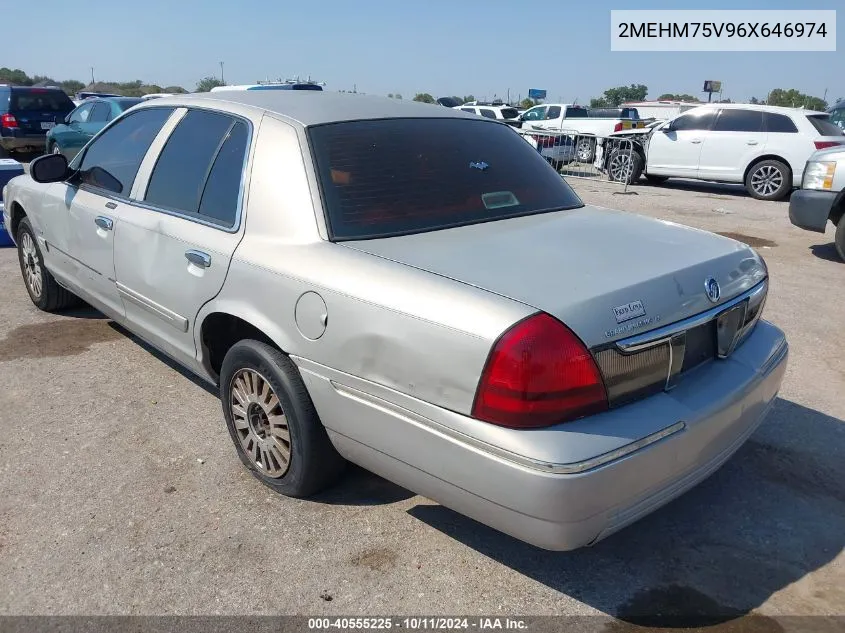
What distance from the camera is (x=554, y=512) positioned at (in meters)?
2.14

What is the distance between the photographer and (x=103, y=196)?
13.6 ft

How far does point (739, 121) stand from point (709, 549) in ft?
39.9

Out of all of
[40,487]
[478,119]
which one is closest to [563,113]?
[478,119]

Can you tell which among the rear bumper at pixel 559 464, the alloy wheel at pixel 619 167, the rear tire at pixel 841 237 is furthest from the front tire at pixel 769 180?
the rear bumper at pixel 559 464

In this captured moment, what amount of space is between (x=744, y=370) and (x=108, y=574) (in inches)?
98.5

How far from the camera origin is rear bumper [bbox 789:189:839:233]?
24.1 ft

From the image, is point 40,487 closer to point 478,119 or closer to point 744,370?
point 478,119

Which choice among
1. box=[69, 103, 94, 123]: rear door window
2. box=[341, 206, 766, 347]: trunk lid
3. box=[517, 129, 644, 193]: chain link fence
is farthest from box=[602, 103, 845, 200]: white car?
box=[341, 206, 766, 347]: trunk lid

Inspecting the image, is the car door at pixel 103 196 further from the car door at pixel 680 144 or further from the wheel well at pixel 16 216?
the car door at pixel 680 144

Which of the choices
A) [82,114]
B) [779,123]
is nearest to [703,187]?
[779,123]

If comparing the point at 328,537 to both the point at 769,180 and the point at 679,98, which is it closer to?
the point at 769,180

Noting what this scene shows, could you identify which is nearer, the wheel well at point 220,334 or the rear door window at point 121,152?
the wheel well at point 220,334

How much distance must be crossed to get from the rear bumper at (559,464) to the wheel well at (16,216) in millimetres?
3880

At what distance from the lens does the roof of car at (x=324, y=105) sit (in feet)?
10.5
